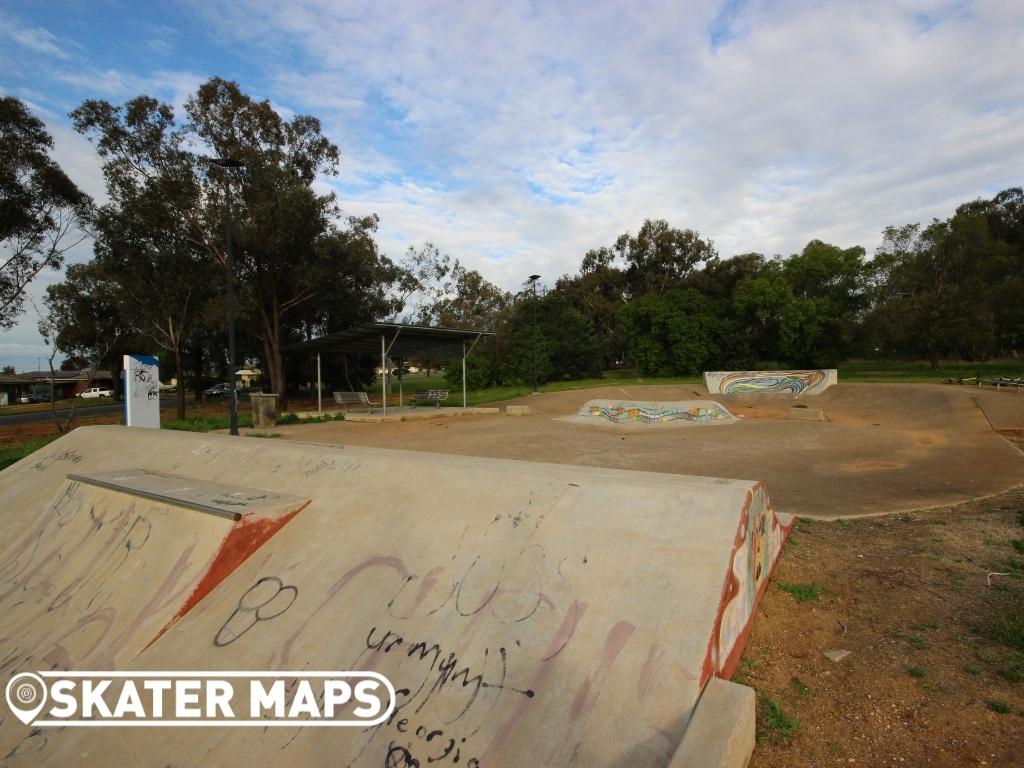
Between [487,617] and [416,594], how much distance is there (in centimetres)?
50

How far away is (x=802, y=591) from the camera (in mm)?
3795

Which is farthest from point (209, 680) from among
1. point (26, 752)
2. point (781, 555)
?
point (781, 555)

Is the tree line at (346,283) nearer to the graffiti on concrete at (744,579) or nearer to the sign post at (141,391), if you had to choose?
the sign post at (141,391)

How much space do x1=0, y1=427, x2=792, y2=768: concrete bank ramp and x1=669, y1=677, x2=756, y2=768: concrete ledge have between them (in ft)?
0.08

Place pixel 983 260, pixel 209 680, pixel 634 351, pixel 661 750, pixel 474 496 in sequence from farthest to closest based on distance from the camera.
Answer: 1. pixel 634 351
2. pixel 983 260
3. pixel 474 496
4. pixel 209 680
5. pixel 661 750

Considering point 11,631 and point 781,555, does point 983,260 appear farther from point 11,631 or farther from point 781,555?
point 11,631

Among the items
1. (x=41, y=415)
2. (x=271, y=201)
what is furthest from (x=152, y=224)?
(x=41, y=415)

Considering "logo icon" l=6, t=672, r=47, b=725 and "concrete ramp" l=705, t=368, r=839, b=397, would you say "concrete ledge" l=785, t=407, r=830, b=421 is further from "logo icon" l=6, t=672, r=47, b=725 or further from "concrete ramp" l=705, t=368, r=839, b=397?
"logo icon" l=6, t=672, r=47, b=725

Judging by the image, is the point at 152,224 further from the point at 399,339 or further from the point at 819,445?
the point at 819,445

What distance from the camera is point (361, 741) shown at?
7.93 feet

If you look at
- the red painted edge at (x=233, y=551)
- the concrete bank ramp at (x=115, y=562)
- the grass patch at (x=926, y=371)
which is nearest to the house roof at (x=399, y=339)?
the concrete bank ramp at (x=115, y=562)

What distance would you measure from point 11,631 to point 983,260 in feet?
134

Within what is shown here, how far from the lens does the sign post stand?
1148 cm

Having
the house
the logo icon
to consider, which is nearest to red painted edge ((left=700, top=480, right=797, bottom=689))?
the logo icon
